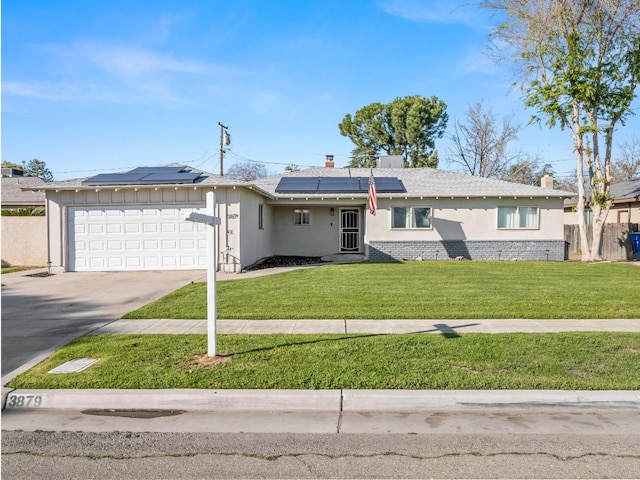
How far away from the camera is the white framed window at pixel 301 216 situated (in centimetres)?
2031

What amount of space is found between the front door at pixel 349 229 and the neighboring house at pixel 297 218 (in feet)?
0.15

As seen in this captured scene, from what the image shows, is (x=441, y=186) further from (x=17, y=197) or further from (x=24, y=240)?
(x=17, y=197)

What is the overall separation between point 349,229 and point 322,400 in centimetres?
1614

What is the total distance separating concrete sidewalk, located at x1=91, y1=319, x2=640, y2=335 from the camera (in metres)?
7.07

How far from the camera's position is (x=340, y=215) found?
2028 cm

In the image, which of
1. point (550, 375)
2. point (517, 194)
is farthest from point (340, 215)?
point (550, 375)

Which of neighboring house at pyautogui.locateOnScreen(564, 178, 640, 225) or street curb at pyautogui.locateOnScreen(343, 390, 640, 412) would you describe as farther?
neighboring house at pyautogui.locateOnScreen(564, 178, 640, 225)

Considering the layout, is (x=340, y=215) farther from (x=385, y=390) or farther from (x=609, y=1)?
(x=385, y=390)

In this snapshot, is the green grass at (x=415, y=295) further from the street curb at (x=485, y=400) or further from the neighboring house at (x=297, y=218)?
the neighboring house at (x=297, y=218)

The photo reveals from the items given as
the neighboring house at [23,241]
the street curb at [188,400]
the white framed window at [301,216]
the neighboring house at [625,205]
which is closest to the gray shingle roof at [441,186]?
the white framed window at [301,216]

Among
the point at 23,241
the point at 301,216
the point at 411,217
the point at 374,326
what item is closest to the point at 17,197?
the point at 23,241

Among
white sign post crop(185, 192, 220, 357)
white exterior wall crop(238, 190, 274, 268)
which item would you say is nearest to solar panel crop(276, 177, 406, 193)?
white exterior wall crop(238, 190, 274, 268)

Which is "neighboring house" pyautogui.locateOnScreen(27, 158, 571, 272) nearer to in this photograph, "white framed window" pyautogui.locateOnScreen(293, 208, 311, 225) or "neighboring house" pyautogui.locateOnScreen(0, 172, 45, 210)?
"white framed window" pyautogui.locateOnScreen(293, 208, 311, 225)

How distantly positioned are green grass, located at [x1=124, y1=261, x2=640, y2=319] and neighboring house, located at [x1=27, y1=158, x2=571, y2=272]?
373 centimetres
